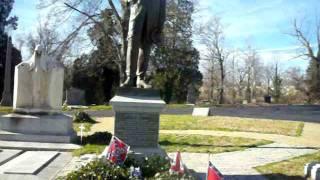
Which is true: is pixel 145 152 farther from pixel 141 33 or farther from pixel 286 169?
pixel 286 169

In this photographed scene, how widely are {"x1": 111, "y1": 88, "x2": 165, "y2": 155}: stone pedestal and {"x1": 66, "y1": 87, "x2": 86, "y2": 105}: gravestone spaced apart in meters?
35.3

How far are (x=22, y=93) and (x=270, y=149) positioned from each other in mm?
7049

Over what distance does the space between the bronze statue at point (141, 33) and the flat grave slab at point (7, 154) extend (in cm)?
330

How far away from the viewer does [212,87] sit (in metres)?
70.0

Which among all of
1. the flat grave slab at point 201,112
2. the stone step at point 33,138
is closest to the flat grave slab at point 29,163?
the stone step at point 33,138

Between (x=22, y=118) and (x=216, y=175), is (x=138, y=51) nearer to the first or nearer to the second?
(x=216, y=175)

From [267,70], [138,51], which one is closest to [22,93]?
[138,51]

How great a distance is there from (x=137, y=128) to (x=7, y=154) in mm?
4219

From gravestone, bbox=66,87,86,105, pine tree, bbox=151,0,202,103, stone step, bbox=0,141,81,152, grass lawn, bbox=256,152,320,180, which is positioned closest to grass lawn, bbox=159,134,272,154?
grass lawn, bbox=256,152,320,180

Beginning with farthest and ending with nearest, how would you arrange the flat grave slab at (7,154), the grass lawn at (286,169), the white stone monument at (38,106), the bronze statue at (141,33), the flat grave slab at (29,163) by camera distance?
the white stone monument at (38,106) → the flat grave slab at (7,154) → the grass lawn at (286,169) → the flat grave slab at (29,163) → the bronze statue at (141,33)

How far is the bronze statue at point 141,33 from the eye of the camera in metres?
7.79

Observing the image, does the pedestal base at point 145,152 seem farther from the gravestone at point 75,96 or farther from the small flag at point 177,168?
the gravestone at point 75,96

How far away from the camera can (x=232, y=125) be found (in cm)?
1981

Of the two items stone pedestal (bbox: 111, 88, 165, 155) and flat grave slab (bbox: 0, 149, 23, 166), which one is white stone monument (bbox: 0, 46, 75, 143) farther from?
stone pedestal (bbox: 111, 88, 165, 155)
